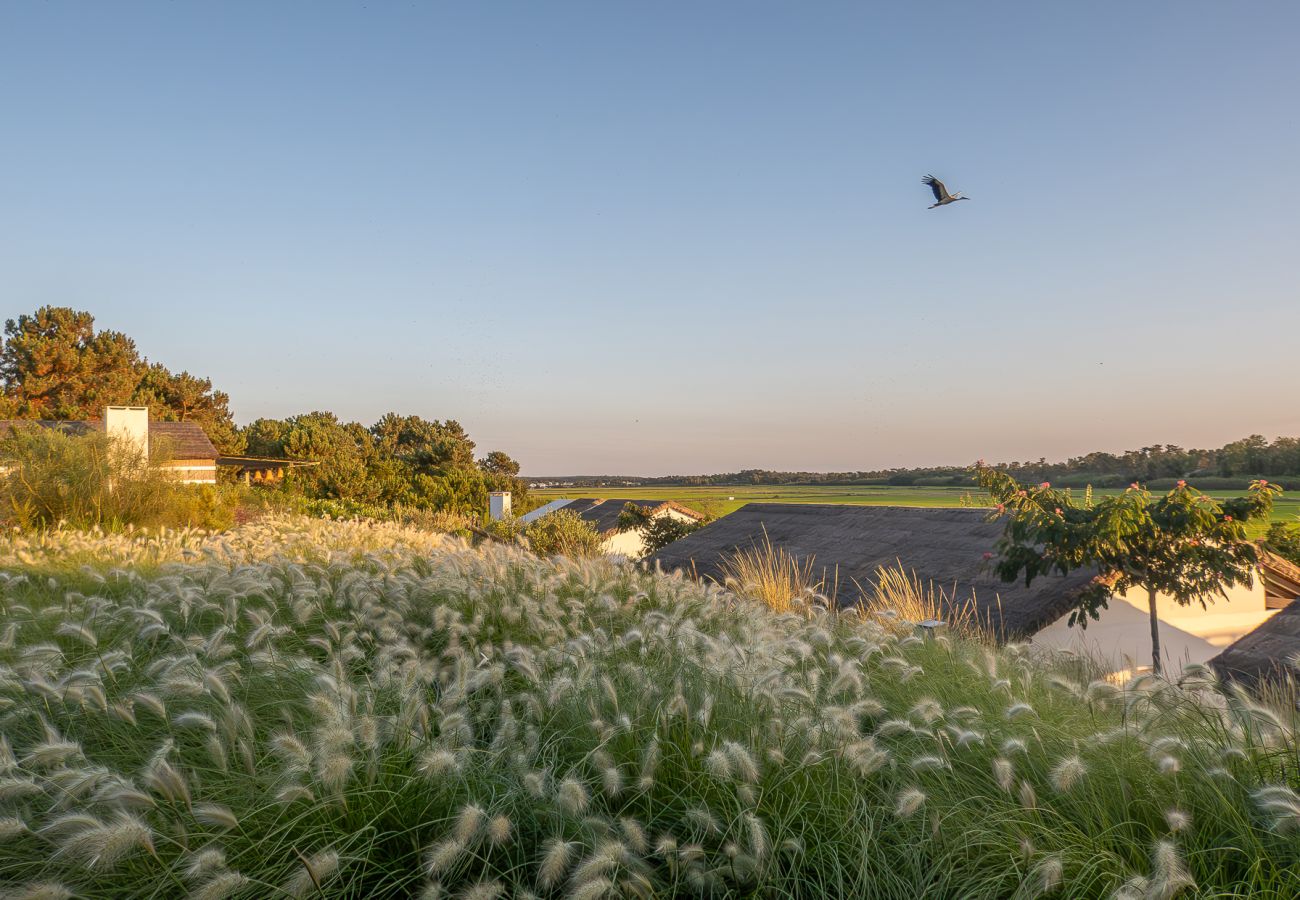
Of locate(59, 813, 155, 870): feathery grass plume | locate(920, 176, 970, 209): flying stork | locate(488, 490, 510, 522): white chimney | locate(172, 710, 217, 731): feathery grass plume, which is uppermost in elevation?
locate(920, 176, 970, 209): flying stork

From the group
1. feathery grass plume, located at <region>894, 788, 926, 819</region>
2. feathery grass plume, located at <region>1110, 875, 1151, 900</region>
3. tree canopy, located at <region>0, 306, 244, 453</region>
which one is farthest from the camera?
tree canopy, located at <region>0, 306, 244, 453</region>

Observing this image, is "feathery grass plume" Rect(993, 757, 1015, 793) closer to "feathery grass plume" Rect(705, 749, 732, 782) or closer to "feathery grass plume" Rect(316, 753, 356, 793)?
"feathery grass plume" Rect(705, 749, 732, 782)

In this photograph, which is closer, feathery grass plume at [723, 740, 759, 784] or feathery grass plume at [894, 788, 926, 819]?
feathery grass plume at [894, 788, 926, 819]

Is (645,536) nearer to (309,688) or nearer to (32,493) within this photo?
(32,493)

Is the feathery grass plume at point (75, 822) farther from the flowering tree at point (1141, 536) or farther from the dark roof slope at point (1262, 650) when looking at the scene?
the dark roof slope at point (1262, 650)

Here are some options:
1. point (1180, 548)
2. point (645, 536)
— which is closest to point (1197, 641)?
point (1180, 548)

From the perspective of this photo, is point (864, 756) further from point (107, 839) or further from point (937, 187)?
point (937, 187)

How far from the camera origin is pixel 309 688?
3.69 meters

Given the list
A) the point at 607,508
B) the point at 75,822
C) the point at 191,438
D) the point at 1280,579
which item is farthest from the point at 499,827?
the point at 607,508

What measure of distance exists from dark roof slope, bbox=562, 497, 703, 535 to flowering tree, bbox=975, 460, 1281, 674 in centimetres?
2483

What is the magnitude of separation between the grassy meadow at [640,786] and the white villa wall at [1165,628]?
8.31 m

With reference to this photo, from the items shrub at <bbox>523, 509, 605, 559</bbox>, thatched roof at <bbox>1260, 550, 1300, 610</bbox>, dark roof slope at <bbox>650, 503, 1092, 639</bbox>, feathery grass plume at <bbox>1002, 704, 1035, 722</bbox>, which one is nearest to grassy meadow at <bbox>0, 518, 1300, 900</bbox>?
feathery grass plume at <bbox>1002, 704, 1035, 722</bbox>

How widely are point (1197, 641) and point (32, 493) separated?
16984 mm

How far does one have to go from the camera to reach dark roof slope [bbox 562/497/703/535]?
3722 cm
